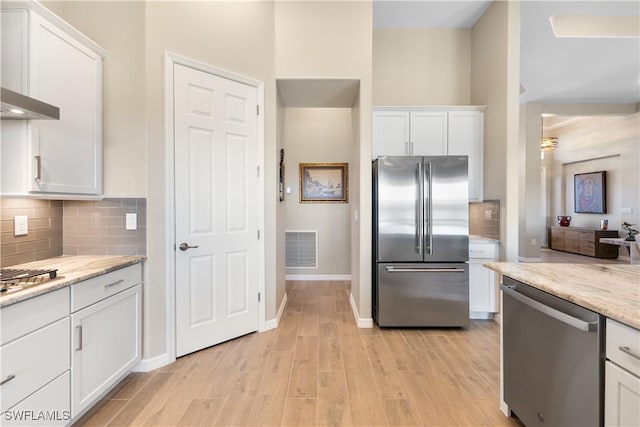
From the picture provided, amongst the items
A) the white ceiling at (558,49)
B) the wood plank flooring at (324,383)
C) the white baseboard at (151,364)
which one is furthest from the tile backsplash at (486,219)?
the white baseboard at (151,364)

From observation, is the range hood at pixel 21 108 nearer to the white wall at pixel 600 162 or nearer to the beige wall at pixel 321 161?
the beige wall at pixel 321 161

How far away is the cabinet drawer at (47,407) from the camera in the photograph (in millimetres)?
1240

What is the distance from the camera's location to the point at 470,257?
3.17 metres

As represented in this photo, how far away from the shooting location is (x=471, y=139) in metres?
3.36

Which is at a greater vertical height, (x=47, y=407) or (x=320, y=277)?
(x=47, y=407)

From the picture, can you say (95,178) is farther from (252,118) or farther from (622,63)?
(622,63)

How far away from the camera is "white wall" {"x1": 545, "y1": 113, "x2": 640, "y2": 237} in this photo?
621 centimetres

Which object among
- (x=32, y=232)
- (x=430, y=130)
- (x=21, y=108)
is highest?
(x=430, y=130)

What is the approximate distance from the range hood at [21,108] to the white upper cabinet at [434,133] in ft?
9.13

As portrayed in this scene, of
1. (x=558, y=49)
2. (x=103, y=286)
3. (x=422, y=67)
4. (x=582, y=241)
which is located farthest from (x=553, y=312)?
(x=582, y=241)

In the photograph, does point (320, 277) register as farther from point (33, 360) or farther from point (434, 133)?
point (33, 360)

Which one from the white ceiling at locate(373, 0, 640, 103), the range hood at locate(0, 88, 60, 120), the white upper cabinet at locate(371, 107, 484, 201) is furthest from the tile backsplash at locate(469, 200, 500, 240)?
the range hood at locate(0, 88, 60, 120)

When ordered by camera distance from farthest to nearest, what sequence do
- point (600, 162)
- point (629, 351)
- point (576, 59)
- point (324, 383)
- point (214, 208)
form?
point (600, 162) < point (576, 59) < point (214, 208) < point (324, 383) < point (629, 351)

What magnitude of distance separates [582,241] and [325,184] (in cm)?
685
